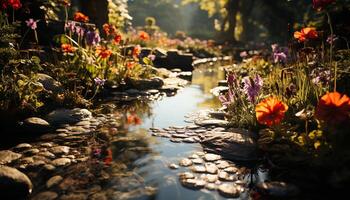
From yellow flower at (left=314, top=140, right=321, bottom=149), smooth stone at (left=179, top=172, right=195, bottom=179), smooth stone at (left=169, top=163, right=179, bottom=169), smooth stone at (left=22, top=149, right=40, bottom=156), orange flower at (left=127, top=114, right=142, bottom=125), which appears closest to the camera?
yellow flower at (left=314, top=140, right=321, bottom=149)

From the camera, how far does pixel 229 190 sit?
3605mm

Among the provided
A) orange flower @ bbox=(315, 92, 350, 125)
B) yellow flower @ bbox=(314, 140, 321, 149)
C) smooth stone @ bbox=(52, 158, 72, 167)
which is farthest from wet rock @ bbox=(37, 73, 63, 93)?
orange flower @ bbox=(315, 92, 350, 125)

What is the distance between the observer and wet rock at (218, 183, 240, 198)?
3.53 meters

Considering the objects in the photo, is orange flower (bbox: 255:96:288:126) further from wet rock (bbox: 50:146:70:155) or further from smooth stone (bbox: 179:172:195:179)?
wet rock (bbox: 50:146:70:155)

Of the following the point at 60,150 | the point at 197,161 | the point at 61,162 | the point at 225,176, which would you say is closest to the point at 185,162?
the point at 197,161

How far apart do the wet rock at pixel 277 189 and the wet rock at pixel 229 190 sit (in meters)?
0.23

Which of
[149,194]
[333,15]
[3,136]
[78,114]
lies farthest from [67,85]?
[333,15]

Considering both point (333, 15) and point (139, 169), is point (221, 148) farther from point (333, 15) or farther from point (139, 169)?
point (333, 15)

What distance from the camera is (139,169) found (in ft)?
13.4

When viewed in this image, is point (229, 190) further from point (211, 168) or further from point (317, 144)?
point (317, 144)

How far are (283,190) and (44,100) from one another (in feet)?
14.4

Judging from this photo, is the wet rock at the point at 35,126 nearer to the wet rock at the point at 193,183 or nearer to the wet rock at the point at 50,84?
the wet rock at the point at 50,84

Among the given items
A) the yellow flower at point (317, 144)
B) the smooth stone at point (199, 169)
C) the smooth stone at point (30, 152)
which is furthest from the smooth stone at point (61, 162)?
the yellow flower at point (317, 144)

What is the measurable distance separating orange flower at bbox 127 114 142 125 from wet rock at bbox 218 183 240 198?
2.71m
